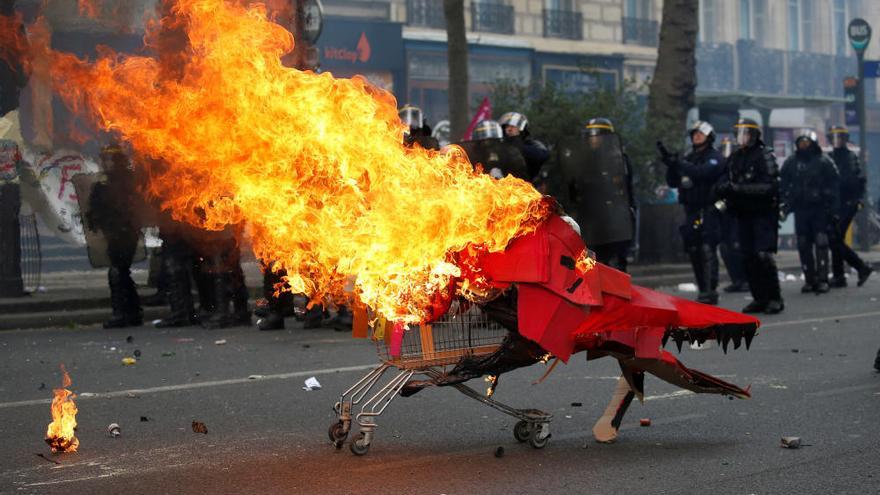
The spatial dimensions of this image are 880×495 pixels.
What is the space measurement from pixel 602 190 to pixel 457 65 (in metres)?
6.02

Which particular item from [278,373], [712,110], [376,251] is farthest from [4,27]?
[712,110]

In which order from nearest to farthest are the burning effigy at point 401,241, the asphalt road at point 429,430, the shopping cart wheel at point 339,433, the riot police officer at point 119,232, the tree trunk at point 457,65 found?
1. the asphalt road at point 429,430
2. the burning effigy at point 401,241
3. the shopping cart wheel at point 339,433
4. the riot police officer at point 119,232
5. the tree trunk at point 457,65

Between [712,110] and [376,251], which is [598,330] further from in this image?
[712,110]

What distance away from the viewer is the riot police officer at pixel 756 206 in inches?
562

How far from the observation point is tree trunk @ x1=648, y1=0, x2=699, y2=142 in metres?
24.1

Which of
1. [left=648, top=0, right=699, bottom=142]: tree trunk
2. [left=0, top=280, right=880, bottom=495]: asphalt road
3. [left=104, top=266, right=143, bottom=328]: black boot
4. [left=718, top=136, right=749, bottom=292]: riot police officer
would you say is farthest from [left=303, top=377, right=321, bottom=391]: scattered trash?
[left=648, top=0, right=699, bottom=142]: tree trunk

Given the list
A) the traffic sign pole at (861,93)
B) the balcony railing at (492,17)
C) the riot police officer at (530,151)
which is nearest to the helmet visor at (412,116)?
the riot police officer at (530,151)

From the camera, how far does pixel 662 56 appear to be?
24.3 m

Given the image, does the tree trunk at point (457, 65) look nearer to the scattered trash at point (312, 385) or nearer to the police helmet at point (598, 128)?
the police helmet at point (598, 128)

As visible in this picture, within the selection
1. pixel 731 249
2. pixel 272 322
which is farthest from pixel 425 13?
pixel 272 322

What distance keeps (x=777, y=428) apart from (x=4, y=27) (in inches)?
235

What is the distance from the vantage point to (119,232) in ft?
46.6

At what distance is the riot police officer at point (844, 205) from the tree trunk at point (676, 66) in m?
5.02

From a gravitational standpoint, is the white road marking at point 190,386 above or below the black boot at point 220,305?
below
